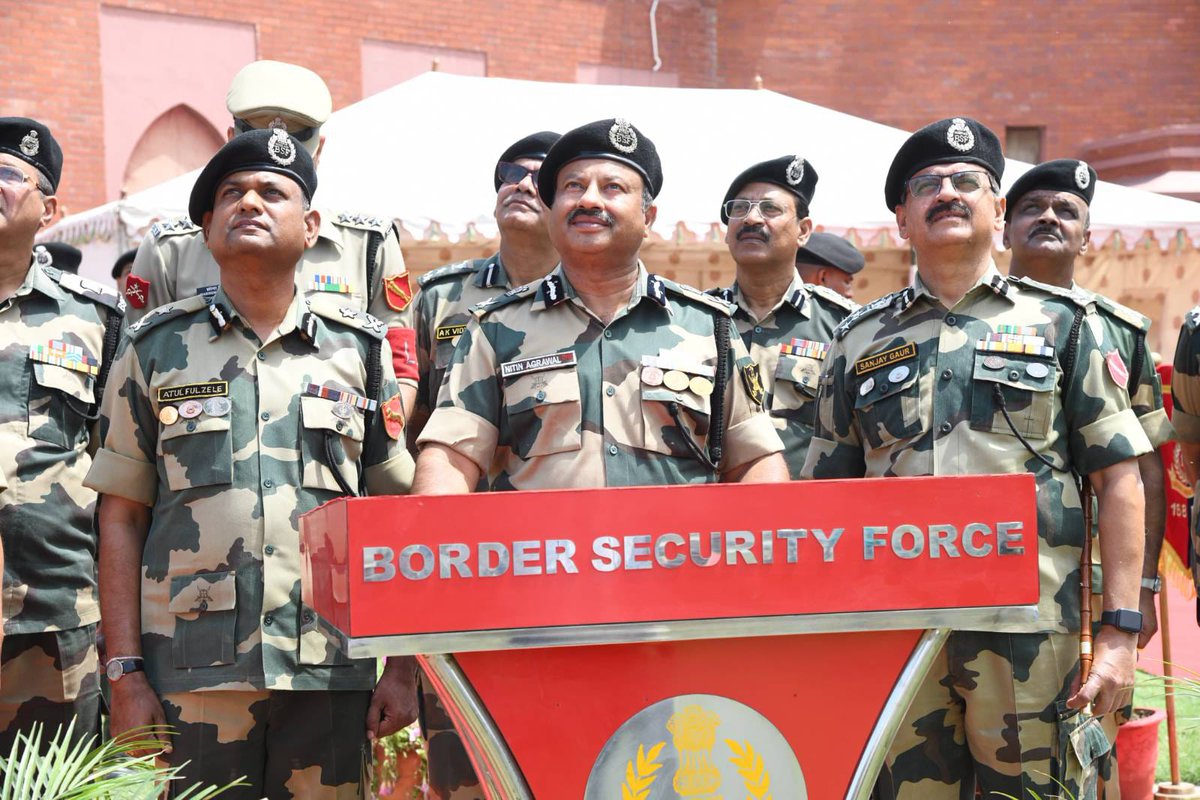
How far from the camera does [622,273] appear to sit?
3045mm

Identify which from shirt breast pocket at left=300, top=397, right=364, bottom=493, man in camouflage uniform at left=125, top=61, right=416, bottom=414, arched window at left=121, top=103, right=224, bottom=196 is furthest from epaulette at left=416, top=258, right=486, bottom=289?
arched window at left=121, top=103, right=224, bottom=196

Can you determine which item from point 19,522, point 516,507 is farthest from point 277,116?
point 516,507

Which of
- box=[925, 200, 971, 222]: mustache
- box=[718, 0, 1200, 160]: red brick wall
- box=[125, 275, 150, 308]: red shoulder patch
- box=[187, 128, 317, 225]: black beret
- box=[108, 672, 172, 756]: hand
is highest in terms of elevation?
box=[718, 0, 1200, 160]: red brick wall

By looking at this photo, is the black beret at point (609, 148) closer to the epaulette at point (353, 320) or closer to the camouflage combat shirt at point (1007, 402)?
the epaulette at point (353, 320)

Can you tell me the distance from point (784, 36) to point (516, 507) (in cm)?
1858

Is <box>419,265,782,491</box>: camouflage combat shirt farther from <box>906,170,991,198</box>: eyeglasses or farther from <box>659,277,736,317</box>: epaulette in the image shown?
<box>906,170,991,198</box>: eyeglasses

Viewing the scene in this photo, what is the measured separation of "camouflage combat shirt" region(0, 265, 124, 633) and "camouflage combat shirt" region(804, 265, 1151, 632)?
2.11 metres

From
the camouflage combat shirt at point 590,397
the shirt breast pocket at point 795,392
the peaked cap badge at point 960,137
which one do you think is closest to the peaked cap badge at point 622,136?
the camouflage combat shirt at point 590,397

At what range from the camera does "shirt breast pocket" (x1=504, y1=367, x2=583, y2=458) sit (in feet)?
9.61

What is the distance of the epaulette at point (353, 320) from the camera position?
3.28 meters

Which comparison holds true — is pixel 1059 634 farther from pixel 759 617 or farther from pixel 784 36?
pixel 784 36

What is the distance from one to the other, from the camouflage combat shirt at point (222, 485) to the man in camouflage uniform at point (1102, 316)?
6.25ft

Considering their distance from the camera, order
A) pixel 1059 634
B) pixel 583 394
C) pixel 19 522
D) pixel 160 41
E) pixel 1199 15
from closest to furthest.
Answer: pixel 583 394 → pixel 1059 634 → pixel 19 522 → pixel 160 41 → pixel 1199 15

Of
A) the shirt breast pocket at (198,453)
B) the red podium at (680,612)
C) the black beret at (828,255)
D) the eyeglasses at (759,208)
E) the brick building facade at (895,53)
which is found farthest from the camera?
the brick building facade at (895,53)
